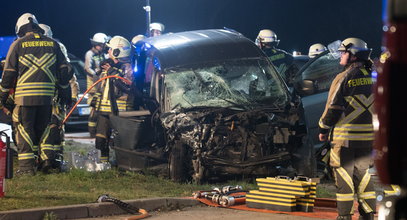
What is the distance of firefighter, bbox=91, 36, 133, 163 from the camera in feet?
40.8

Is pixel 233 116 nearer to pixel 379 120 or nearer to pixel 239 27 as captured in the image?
pixel 379 120

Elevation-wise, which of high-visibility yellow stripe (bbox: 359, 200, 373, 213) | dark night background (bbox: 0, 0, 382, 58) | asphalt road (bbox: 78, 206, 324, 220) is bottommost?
asphalt road (bbox: 78, 206, 324, 220)

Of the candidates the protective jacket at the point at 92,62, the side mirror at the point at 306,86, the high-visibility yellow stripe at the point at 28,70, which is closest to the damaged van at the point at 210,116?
the side mirror at the point at 306,86

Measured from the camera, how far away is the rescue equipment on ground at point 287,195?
8.49 meters

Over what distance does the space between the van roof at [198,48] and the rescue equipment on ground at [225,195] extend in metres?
2.54

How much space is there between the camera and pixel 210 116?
34.5 ft

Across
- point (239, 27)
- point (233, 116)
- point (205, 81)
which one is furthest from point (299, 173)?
point (239, 27)

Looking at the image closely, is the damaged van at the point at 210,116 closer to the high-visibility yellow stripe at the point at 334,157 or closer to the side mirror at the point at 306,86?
the side mirror at the point at 306,86

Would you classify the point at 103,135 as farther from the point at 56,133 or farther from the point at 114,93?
the point at 56,133

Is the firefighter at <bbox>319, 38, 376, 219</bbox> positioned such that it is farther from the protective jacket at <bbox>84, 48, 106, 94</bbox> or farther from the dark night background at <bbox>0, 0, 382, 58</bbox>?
the dark night background at <bbox>0, 0, 382, 58</bbox>

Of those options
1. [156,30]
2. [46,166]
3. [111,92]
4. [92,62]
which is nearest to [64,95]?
[46,166]

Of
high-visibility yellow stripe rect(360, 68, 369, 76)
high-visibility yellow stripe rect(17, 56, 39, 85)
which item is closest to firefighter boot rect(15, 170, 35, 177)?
high-visibility yellow stripe rect(17, 56, 39, 85)

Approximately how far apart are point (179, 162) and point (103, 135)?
7.51 ft

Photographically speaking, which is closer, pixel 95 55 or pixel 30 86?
pixel 30 86
